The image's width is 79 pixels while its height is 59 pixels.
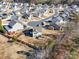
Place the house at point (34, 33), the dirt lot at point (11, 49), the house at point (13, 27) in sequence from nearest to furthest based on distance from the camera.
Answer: the dirt lot at point (11, 49) → the house at point (34, 33) → the house at point (13, 27)

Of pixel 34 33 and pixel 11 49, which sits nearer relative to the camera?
pixel 11 49

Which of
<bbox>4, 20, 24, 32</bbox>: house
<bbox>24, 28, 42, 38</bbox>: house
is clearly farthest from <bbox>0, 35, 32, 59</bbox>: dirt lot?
<bbox>4, 20, 24, 32</bbox>: house

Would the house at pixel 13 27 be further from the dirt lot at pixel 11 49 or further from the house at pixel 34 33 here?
the dirt lot at pixel 11 49

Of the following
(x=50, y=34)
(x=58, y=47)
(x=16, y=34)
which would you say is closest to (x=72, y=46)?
(x=58, y=47)

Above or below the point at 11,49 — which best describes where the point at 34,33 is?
above

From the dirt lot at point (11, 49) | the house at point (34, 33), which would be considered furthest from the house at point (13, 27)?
the dirt lot at point (11, 49)

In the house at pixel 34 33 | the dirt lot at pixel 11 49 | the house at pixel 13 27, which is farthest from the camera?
the house at pixel 13 27

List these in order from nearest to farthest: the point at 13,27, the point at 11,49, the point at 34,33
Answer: the point at 11,49
the point at 34,33
the point at 13,27

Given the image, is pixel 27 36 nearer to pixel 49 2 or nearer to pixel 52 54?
pixel 52 54

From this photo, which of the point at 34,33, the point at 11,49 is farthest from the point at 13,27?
the point at 11,49

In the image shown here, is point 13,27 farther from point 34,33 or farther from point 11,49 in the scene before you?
point 11,49

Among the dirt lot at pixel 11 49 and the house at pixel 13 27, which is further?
the house at pixel 13 27

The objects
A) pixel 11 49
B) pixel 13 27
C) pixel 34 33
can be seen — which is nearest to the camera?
pixel 11 49
